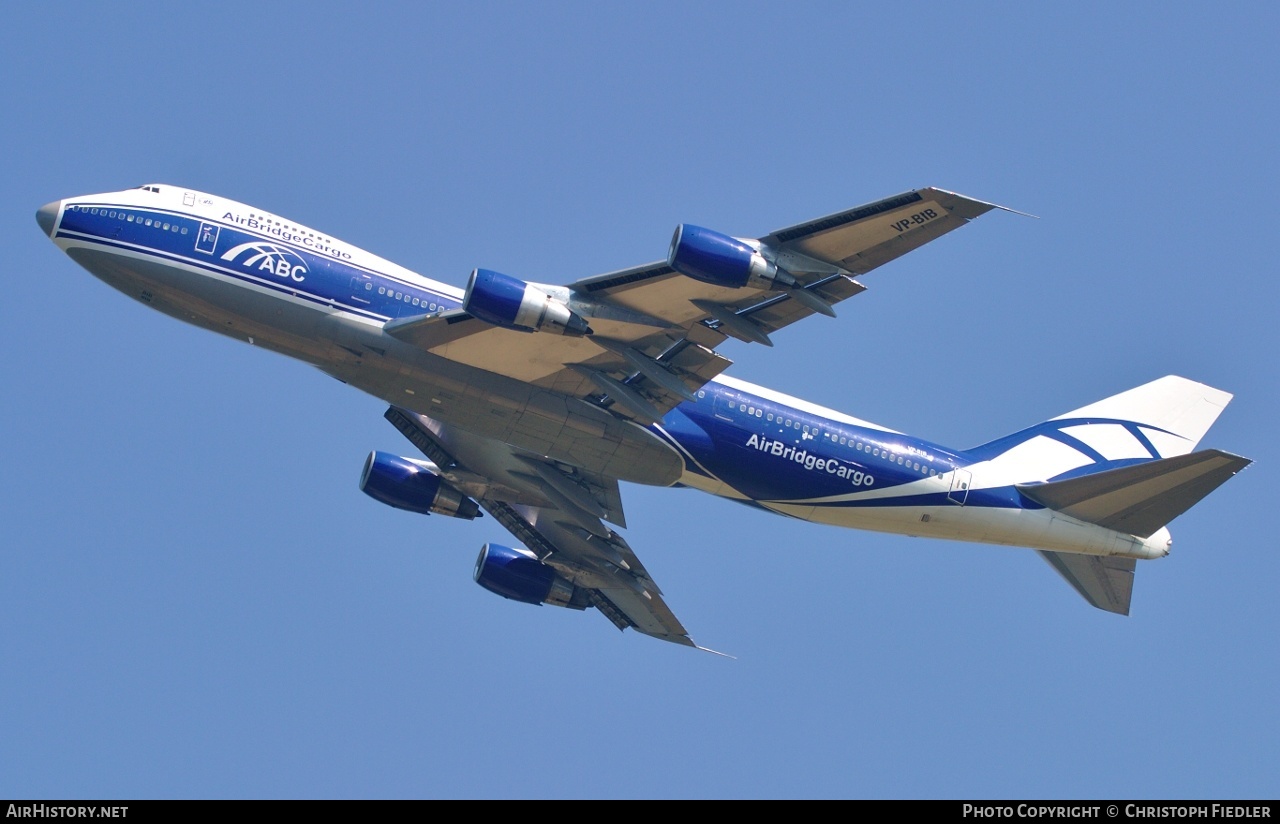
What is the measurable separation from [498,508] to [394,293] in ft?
38.0

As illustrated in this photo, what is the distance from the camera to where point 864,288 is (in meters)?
34.9

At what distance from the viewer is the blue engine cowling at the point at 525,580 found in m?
50.2

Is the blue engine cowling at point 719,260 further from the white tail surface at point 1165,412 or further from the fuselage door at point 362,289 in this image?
the white tail surface at point 1165,412

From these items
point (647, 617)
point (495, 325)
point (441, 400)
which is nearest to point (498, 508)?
point (647, 617)

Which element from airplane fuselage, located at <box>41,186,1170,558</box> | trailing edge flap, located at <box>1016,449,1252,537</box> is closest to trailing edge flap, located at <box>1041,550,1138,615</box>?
airplane fuselage, located at <box>41,186,1170,558</box>

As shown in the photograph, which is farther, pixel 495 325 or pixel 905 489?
pixel 905 489

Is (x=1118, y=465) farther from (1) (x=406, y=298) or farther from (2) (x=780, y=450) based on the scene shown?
(1) (x=406, y=298)

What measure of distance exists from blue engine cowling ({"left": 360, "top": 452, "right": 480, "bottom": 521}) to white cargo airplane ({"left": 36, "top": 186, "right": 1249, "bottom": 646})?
7 centimetres

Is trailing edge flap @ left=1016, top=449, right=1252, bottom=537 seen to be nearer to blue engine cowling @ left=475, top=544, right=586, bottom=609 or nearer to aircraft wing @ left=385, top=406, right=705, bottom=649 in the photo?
aircraft wing @ left=385, top=406, right=705, bottom=649

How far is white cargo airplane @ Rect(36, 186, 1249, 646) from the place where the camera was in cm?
3594

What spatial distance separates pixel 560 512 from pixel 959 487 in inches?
545

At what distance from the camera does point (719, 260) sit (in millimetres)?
34406

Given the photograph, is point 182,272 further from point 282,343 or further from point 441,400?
point 441,400

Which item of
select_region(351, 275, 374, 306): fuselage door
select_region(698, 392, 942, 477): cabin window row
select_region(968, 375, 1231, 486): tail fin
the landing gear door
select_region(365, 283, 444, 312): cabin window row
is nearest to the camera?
select_region(351, 275, 374, 306): fuselage door
